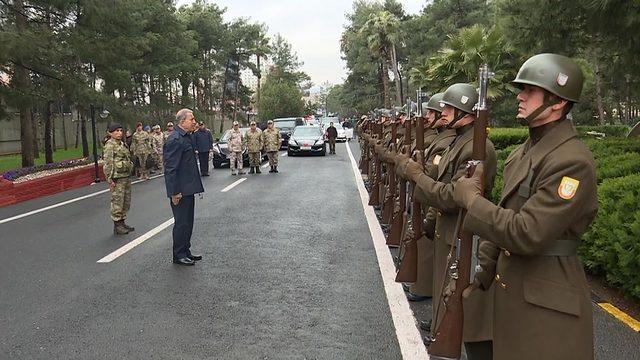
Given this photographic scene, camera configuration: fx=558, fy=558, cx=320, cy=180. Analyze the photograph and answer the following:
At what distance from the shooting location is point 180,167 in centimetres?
692

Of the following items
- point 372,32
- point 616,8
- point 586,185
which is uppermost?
point 372,32

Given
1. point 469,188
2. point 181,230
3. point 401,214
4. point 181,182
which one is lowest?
point 181,230

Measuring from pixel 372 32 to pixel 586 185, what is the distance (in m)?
52.3

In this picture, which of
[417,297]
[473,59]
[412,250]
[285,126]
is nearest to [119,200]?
[417,297]

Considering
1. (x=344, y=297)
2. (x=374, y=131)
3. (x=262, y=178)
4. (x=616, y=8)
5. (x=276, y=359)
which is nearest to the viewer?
(x=276, y=359)

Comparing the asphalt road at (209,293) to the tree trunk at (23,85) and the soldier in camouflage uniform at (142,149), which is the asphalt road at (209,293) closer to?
the soldier in camouflage uniform at (142,149)

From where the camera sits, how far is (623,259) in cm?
477

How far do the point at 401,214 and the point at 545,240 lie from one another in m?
4.36

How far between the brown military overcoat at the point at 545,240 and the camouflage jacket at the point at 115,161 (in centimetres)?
735

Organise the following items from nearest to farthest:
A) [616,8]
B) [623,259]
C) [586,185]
Answer: [586,185] → [623,259] → [616,8]

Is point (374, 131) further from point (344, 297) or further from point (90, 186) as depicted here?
point (90, 186)

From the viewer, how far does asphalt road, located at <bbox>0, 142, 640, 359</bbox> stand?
14.1ft

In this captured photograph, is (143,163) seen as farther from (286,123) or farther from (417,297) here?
(286,123)

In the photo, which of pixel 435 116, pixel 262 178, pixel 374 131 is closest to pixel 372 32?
pixel 262 178
